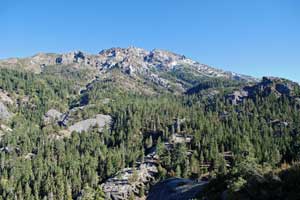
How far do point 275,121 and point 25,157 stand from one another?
142321 mm

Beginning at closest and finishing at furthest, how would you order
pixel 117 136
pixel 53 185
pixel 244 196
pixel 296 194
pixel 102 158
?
1. pixel 296 194
2. pixel 244 196
3. pixel 53 185
4. pixel 102 158
5. pixel 117 136

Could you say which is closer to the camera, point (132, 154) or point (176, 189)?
point (176, 189)

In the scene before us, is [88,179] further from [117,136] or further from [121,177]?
[117,136]

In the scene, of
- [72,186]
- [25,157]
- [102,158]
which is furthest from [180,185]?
[25,157]

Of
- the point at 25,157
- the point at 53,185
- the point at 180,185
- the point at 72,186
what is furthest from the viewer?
the point at 25,157

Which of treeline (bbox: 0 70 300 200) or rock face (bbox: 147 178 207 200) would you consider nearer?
rock face (bbox: 147 178 207 200)

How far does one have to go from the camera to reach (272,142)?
14400cm

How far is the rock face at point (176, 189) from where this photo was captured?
30.9m

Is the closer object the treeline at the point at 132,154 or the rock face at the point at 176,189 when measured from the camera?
the rock face at the point at 176,189

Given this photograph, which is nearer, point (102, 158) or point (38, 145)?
point (102, 158)

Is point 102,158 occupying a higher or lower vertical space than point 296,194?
lower

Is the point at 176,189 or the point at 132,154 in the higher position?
the point at 176,189

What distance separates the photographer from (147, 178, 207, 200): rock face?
1217 inches

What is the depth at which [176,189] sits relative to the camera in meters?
34.7
